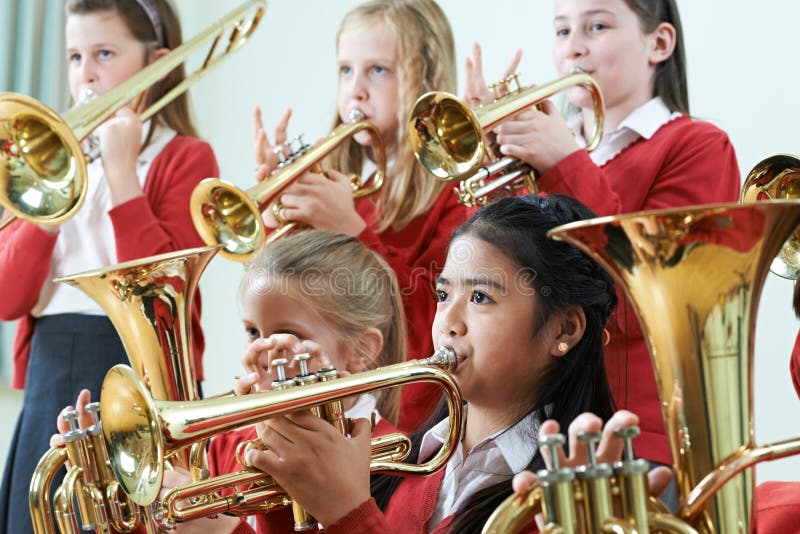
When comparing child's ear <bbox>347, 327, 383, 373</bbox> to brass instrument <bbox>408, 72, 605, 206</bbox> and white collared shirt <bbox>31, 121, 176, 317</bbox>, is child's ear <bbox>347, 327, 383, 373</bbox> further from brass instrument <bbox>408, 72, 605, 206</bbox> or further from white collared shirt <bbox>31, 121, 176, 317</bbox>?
white collared shirt <bbox>31, 121, 176, 317</bbox>

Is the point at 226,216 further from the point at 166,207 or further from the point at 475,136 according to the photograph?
the point at 475,136

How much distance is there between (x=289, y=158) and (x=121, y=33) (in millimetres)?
473

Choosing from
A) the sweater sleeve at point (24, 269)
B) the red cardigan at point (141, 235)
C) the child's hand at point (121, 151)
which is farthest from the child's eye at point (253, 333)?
the sweater sleeve at point (24, 269)

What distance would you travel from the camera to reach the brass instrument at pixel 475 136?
1.60 metres

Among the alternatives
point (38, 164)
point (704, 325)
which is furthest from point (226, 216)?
point (704, 325)

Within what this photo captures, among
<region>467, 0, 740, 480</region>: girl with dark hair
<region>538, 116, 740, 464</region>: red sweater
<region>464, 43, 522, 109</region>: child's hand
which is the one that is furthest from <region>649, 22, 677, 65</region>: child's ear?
<region>464, 43, 522, 109</region>: child's hand

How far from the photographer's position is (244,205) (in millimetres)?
1806

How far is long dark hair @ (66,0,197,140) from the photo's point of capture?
2.09 metres

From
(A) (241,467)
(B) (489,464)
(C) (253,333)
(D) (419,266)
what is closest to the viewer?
(B) (489,464)

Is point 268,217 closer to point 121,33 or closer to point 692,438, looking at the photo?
point 121,33

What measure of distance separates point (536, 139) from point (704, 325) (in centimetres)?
78

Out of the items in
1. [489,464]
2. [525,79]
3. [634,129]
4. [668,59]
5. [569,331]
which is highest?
[525,79]

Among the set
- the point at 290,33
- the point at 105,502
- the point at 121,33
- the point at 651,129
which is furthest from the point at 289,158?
the point at 290,33

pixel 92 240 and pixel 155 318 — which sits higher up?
pixel 92 240
